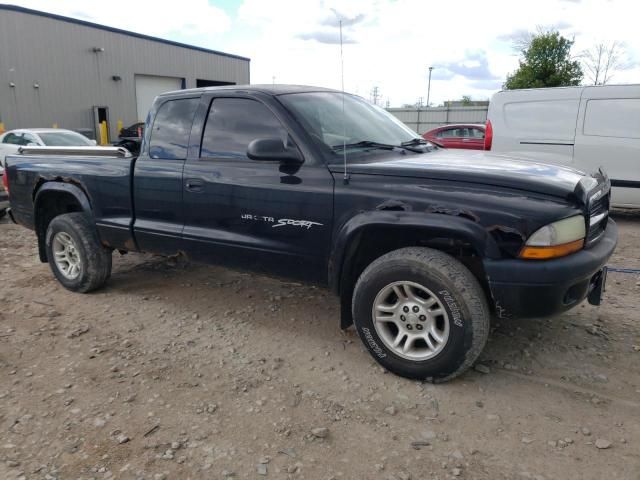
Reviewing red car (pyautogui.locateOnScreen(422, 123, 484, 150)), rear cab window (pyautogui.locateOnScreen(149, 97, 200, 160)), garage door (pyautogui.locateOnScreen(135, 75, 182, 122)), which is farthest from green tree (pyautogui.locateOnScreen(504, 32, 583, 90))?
rear cab window (pyautogui.locateOnScreen(149, 97, 200, 160))

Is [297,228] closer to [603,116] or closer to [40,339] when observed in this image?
[40,339]

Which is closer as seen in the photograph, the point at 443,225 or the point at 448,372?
the point at 443,225

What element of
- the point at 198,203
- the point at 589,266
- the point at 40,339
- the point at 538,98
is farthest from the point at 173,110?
the point at 538,98

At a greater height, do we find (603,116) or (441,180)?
(603,116)

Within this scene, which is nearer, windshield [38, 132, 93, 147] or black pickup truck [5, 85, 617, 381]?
black pickup truck [5, 85, 617, 381]

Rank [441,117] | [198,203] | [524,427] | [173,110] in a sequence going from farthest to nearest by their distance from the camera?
[441,117] → [173,110] → [198,203] → [524,427]

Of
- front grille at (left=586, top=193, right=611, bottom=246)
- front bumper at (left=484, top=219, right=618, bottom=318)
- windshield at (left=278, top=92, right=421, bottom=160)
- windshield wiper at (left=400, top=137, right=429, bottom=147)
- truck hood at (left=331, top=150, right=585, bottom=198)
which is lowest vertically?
front bumper at (left=484, top=219, right=618, bottom=318)

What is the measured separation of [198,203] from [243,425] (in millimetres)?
1724

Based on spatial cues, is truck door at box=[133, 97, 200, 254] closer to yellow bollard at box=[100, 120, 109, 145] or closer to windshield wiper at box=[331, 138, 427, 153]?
windshield wiper at box=[331, 138, 427, 153]

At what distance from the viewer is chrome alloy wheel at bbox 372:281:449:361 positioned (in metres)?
3.02

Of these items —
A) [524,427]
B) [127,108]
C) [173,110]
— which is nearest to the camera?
[524,427]

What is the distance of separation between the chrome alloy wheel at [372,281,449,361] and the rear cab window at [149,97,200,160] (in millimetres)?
1939

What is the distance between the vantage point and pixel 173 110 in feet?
13.4

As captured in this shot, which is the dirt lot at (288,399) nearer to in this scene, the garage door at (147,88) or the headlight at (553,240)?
the headlight at (553,240)
